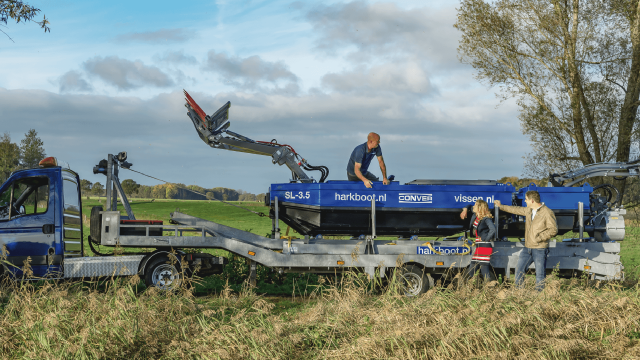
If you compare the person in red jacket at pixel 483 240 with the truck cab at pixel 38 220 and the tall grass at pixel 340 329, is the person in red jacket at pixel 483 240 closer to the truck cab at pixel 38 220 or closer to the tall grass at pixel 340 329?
the tall grass at pixel 340 329

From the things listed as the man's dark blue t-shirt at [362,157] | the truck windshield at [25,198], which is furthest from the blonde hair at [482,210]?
the truck windshield at [25,198]

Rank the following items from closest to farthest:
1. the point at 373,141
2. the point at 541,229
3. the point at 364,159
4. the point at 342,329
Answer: the point at 342,329 → the point at 541,229 → the point at 373,141 → the point at 364,159

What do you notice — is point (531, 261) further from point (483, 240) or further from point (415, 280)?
point (415, 280)

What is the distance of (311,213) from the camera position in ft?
29.9

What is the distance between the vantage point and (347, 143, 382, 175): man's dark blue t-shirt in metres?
9.28

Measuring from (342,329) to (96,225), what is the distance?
5.73 m

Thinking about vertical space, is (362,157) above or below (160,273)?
above

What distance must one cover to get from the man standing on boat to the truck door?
17.8 ft

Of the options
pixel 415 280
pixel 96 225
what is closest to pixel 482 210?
pixel 415 280

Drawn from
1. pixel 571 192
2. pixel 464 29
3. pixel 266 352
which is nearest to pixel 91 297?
pixel 266 352

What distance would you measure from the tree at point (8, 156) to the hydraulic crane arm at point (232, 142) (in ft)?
156

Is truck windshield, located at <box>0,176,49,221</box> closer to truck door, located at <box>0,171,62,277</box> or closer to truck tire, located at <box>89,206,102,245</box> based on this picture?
truck door, located at <box>0,171,62,277</box>

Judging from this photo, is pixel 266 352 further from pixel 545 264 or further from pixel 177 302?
pixel 545 264

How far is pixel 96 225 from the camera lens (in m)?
9.14
